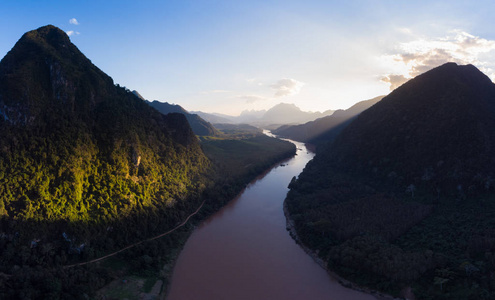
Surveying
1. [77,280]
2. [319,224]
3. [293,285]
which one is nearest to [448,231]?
[319,224]

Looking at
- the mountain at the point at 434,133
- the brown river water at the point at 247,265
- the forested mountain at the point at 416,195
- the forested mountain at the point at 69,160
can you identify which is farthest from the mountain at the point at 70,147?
the mountain at the point at 434,133

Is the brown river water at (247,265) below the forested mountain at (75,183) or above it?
below

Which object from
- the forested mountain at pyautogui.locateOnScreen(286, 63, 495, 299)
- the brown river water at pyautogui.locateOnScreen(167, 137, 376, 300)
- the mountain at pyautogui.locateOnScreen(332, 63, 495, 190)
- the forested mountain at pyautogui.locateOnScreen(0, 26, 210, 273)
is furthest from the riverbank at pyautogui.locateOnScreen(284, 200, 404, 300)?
the mountain at pyautogui.locateOnScreen(332, 63, 495, 190)

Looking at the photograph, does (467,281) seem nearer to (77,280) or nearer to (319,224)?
(319,224)

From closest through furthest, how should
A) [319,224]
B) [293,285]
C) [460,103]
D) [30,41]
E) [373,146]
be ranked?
[293,285] < [319,224] < [30,41] < [460,103] < [373,146]

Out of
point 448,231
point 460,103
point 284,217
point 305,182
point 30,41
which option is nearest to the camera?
point 448,231

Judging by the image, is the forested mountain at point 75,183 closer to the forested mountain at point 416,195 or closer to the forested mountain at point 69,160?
the forested mountain at point 69,160
